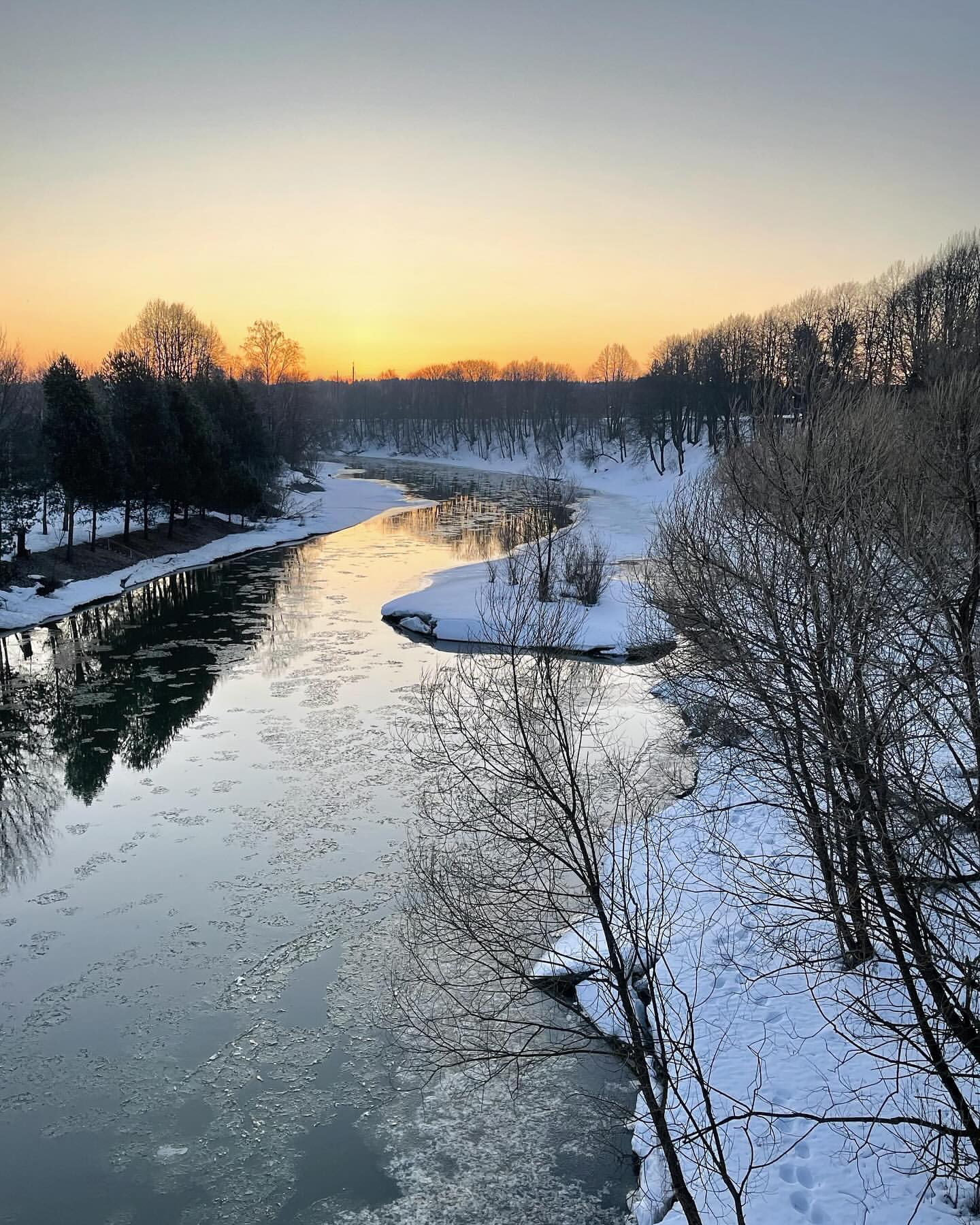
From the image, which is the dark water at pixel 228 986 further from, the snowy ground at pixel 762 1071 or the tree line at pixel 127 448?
the tree line at pixel 127 448

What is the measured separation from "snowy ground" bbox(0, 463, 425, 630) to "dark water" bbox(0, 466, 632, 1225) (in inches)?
307

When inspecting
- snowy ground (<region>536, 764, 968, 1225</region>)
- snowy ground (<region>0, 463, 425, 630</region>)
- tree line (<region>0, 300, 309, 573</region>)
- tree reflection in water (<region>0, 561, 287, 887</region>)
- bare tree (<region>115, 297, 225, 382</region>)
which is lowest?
snowy ground (<region>536, 764, 968, 1225</region>)

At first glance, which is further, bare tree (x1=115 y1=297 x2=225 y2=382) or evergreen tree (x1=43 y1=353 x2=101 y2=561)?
bare tree (x1=115 y1=297 x2=225 y2=382)

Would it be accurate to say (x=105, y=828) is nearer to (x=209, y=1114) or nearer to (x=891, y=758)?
(x=209, y=1114)

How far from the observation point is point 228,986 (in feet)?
32.3

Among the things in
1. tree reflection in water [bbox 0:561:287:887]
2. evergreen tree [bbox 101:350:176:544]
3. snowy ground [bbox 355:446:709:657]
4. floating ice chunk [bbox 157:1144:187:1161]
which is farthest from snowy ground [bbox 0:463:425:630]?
floating ice chunk [bbox 157:1144:187:1161]

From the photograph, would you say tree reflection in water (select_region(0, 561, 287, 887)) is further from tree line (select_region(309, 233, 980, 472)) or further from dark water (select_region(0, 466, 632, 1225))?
tree line (select_region(309, 233, 980, 472))

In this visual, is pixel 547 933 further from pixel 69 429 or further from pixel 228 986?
pixel 69 429

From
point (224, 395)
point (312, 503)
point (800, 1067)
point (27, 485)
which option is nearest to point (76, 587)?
point (27, 485)

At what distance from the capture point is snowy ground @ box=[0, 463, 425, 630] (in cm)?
2784

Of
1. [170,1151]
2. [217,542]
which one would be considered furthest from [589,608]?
[217,542]

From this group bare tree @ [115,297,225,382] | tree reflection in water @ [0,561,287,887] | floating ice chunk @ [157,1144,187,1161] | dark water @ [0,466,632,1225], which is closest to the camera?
dark water @ [0,466,632,1225]

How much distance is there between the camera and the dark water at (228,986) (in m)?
7.30

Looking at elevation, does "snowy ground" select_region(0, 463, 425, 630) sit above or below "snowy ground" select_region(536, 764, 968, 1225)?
above
